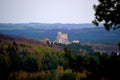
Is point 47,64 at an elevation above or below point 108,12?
below

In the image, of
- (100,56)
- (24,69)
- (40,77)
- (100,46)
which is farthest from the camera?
(100,46)

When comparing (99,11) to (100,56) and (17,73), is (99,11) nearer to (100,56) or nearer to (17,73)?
(100,56)

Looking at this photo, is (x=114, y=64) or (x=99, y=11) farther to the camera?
(x=99, y=11)

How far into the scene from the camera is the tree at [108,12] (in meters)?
7.38

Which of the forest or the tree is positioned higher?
the tree

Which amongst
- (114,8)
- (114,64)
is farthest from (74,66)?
(114,8)

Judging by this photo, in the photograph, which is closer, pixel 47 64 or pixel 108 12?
pixel 108 12

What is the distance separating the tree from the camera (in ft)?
24.2

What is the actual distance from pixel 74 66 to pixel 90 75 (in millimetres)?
668

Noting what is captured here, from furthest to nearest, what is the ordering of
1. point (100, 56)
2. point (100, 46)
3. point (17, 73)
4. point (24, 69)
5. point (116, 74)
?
point (100, 46), point (24, 69), point (17, 73), point (100, 56), point (116, 74)

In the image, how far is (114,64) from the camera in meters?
7.17

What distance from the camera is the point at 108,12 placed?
25.0 ft

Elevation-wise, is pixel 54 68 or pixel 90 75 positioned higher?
pixel 90 75

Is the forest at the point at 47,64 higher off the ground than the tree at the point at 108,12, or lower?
lower
